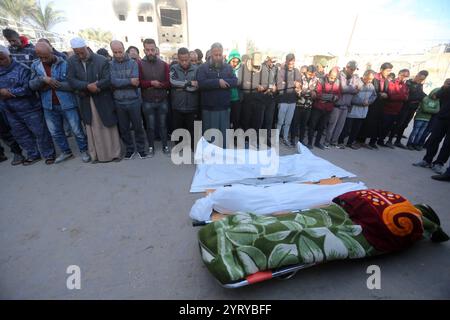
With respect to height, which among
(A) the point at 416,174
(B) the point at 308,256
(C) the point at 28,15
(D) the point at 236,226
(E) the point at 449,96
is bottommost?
(A) the point at 416,174

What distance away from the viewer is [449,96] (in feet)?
13.4

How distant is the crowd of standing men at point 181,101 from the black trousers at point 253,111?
0.02 m

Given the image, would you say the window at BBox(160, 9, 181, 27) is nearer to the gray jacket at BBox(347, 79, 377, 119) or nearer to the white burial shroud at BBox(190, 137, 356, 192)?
the gray jacket at BBox(347, 79, 377, 119)

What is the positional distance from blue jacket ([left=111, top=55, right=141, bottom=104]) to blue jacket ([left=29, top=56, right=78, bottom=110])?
65cm

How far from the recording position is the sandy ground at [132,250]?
5.66 ft

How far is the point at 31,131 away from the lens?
3766mm

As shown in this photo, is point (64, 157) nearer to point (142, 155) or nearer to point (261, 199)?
point (142, 155)

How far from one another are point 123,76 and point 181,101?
3.22 feet

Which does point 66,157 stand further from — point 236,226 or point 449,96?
point 449,96

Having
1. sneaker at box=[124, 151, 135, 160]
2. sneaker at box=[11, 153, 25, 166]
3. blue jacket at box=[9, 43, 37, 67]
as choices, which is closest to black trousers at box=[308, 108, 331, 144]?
sneaker at box=[124, 151, 135, 160]

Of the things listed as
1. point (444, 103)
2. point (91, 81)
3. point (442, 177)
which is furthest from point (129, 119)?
point (444, 103)

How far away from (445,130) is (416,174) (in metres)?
1.03
